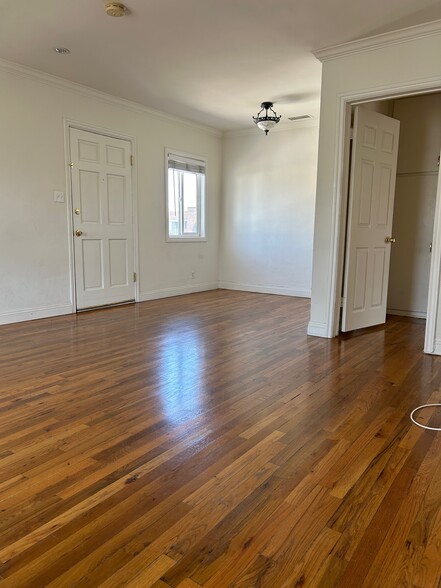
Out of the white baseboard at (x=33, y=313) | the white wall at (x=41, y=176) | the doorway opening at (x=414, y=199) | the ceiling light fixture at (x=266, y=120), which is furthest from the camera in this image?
the ceiling light fixture at (x=266, y=120)

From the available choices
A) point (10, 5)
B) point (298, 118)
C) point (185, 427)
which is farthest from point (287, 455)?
point (298, 118)

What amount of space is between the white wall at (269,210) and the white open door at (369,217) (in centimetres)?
202

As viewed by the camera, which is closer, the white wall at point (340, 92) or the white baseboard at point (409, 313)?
the white wall at point (340, 92)

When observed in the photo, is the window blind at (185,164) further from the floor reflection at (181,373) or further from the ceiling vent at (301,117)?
the floor reflection at (181,373)

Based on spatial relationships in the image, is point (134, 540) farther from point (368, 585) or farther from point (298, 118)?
point (298, 118)

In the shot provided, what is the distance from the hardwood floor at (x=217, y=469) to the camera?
1312 millimetres

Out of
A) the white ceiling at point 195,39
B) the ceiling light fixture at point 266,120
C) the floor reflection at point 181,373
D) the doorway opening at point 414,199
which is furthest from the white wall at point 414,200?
the floor reflection at point 181,373

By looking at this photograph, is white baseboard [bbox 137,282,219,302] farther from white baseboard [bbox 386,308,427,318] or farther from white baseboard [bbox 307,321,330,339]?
white baseboard [bbox 386,308,427,318]

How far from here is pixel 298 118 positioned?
242 inches

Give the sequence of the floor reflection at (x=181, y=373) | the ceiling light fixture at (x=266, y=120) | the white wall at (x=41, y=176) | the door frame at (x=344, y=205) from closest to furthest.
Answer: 1. the floor reflection at (x=181, y=373)
2. the door frame at (x=344, y=205)
3. the white wall at (x=41, y=176)
4. the ceiling light fixture at (x=266, y=120)

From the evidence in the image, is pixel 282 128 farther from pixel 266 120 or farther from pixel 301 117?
pixel 266 120

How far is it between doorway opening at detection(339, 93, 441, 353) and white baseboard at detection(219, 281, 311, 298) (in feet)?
5.31

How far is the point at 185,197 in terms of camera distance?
6.79m

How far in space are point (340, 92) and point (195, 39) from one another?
4.46ft
